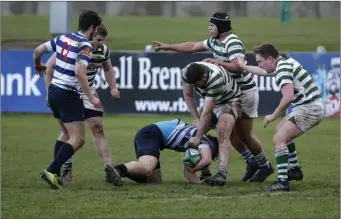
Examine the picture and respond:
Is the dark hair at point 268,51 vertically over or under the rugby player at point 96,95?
over

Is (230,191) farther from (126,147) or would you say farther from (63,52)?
(126,147)

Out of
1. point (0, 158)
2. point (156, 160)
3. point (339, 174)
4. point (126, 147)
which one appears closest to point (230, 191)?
point (156, 160)

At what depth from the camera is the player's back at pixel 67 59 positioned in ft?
34.5

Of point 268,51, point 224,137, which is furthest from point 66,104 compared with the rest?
point 268,51

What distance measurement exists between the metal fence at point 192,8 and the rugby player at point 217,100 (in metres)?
20.1

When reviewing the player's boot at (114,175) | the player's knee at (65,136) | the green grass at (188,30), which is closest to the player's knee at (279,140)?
the player's boot at (114,175)

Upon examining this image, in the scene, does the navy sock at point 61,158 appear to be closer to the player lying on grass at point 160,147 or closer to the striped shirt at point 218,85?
the player lying on grass at point 160,147

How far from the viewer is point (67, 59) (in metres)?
10.6

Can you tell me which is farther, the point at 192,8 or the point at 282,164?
the point at 192,8

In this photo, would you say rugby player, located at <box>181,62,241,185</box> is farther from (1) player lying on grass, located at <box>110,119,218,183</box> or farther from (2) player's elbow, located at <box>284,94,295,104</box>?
(2) player's elbow, located at <box>284,94,295,104</box>

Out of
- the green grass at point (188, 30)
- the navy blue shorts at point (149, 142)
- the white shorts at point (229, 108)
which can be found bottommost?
the green grass at point (188, 30)

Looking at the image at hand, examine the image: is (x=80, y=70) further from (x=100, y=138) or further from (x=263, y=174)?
(x=263, y=174)

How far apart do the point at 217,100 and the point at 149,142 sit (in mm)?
967

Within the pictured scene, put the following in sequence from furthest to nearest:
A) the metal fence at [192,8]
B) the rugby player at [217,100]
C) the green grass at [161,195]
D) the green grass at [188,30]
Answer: the metal fence at [192,8], the green grass at [188,30], the rugby player at [217,100], the green grass at [161,195]
